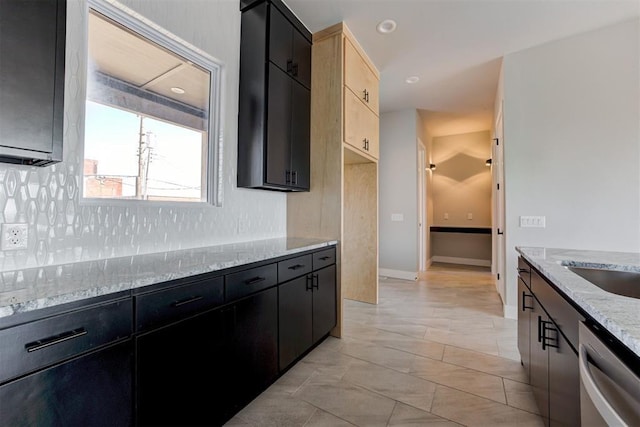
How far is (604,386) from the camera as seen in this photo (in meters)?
0.76

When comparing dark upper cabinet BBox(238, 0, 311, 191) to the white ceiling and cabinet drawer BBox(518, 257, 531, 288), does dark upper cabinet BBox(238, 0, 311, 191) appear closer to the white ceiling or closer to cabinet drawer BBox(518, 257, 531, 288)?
the white ceiling

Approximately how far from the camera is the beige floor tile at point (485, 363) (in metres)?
2.14

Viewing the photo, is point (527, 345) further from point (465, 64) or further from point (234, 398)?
point (465, 64)

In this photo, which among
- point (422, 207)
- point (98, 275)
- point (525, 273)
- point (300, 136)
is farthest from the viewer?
point (422, 207)

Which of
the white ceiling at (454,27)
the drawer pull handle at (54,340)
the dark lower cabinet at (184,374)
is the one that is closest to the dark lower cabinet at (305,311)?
the dark lower cabinet at (184,374)

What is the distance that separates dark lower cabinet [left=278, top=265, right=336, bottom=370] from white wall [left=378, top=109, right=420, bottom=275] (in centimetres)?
280

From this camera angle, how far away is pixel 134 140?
5.92ft

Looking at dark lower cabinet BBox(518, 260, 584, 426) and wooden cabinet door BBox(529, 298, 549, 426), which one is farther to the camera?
wooden cabinet door BBox(529, 298, 549, 426)

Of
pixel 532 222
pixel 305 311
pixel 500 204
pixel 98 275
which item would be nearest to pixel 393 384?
pixel 305 311

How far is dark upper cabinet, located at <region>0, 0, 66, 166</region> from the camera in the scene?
1.06 meters

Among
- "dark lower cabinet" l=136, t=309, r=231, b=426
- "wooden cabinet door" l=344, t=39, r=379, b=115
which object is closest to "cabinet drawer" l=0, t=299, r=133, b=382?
"dark lower cabinet" l=136, t=309, r=231, b=426

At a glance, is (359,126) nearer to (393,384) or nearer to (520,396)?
(393,384)

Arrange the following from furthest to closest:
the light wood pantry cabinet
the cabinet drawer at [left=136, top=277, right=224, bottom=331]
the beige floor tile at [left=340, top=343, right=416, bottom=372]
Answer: the light wood pantry cabinet, the beige floor tile at [left=340, top=343, right=416, bottom=372], the cabinet drawer at [left=136, top=277, right=224, bottom=331]

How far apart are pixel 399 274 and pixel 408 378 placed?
127 inches
